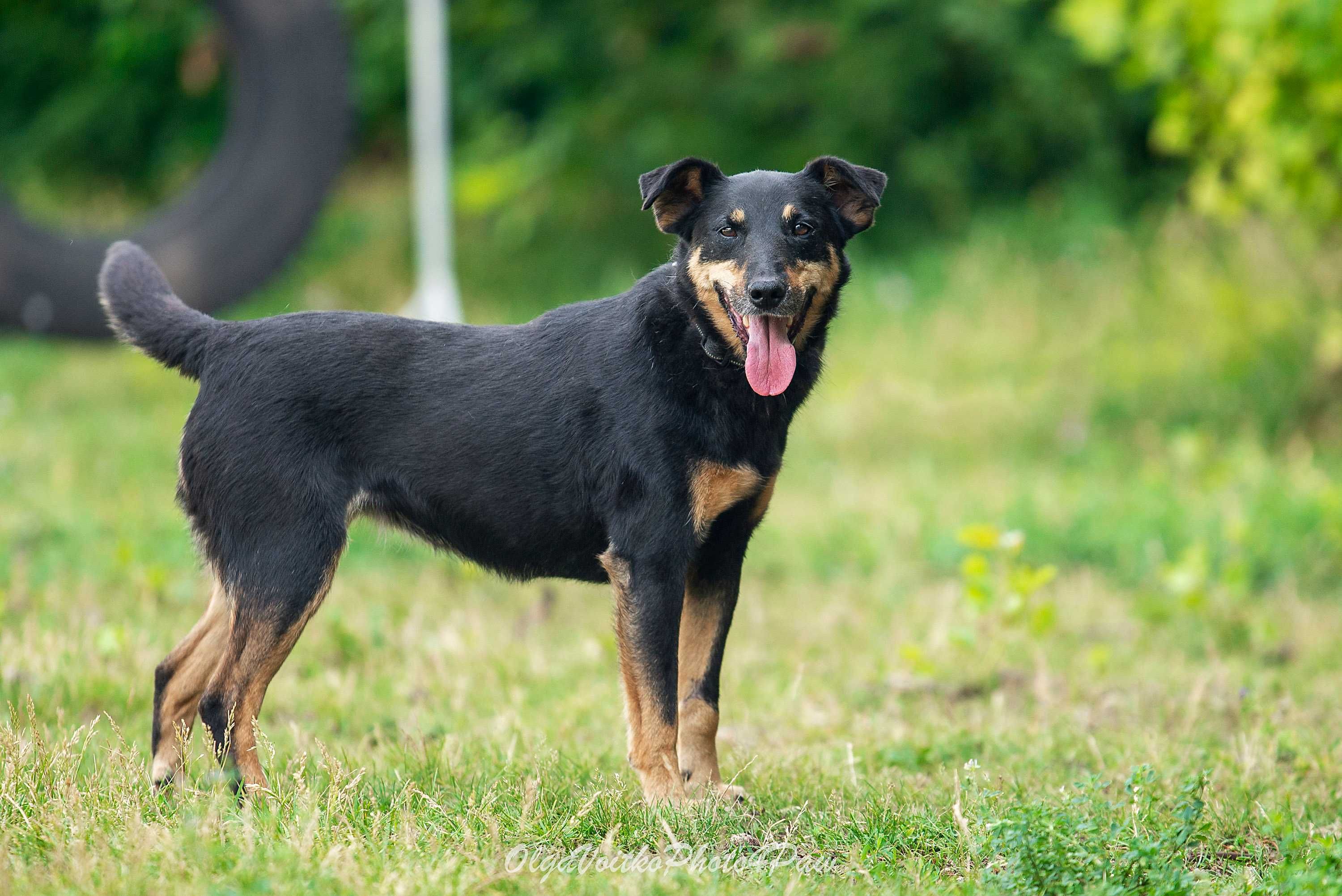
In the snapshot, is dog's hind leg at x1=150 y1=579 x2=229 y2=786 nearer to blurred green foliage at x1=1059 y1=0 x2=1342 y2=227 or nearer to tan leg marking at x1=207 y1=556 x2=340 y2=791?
tan leg marking at x1=207 y1=556 x2=340 y2=791

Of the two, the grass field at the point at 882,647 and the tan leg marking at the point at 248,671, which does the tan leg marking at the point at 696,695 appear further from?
the tan leg marking at the point at 248,671

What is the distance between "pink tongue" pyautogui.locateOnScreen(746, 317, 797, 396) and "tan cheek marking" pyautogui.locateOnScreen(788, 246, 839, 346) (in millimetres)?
118

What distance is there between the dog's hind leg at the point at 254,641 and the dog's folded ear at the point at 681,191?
140 centimetres

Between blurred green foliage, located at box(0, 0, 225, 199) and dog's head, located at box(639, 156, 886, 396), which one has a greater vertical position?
blurred green foliage, located at box(0, 0, 225, 199)

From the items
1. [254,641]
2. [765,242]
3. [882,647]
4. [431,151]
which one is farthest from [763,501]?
[431,151]

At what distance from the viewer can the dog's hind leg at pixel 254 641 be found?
388 centimetres

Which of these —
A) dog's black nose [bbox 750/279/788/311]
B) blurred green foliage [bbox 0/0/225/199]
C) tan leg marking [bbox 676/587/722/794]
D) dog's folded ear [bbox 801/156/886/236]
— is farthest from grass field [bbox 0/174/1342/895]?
blurred green foliage [bbox 0/0/225/199]

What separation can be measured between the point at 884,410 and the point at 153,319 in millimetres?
7063

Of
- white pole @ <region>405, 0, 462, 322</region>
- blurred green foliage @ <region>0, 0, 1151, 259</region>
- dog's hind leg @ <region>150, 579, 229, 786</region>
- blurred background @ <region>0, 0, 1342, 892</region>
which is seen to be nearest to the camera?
dog's hind leg @ <region>150, 579, 229, 786</region>

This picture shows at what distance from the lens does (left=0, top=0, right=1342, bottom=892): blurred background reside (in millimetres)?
4742

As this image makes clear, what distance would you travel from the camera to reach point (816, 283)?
13.4ft

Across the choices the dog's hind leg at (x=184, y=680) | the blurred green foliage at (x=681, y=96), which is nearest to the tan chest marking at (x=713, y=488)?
the dog's hind leg at (x=184, y=680)

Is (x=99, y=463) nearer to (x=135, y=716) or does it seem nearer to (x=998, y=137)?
(x=135, y=716)

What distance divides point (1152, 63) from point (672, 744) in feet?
20.0
